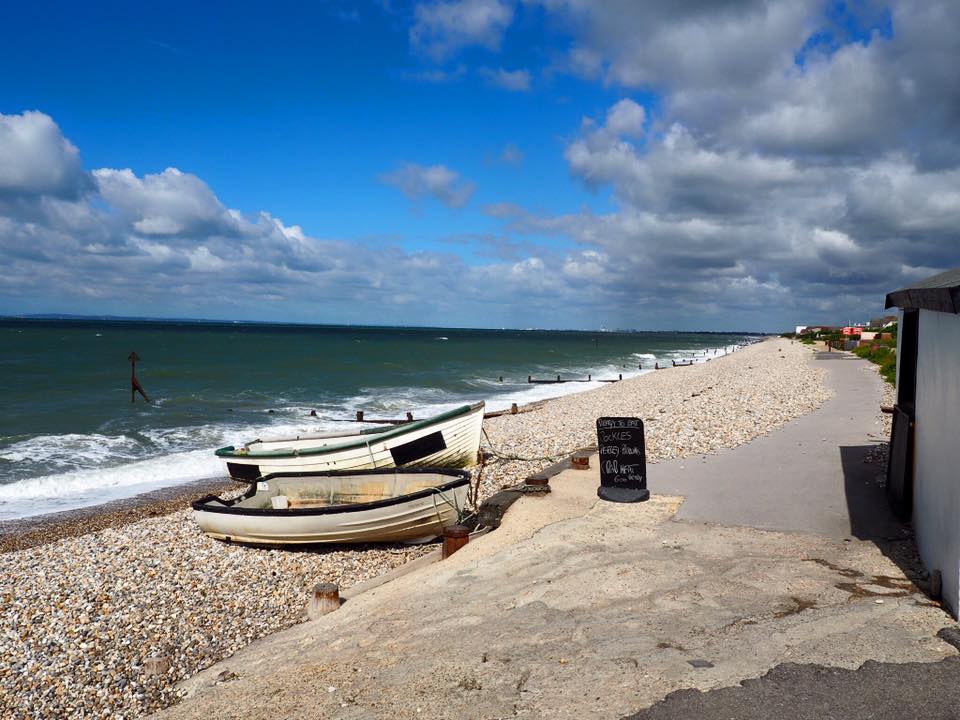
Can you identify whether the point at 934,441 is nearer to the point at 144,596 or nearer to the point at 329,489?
the point at 329,489

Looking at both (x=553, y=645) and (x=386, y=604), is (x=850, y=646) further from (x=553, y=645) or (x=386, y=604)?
(x=386, y=604)

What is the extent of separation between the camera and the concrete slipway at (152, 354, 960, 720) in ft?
15.6

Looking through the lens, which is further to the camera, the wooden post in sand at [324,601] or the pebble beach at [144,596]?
the wooden post in sand at [324,601]

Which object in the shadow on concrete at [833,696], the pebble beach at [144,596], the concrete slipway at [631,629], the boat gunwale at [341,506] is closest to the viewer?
the shadow on concrete at [833,696]

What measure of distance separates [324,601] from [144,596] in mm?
2976

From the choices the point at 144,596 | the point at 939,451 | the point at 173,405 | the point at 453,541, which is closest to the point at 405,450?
the point at 453,541

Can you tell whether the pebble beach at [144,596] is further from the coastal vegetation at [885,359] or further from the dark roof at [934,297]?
the coastal vegetation at [885,359]

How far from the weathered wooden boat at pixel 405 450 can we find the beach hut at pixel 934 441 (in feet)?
27.1

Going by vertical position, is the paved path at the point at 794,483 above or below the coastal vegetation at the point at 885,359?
below

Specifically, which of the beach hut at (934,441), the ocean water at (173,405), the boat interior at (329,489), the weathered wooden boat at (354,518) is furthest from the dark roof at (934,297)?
the ocean water at (173,405)

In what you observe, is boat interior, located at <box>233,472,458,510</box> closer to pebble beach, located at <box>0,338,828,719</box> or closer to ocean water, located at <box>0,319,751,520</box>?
pebble beach, located at <box>0,338,828,719</box>

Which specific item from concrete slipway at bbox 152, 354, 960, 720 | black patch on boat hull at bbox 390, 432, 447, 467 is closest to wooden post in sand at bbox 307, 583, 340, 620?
concrete slipway at bbox 152, 354, 960, 720

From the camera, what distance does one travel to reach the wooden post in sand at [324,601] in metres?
8.25

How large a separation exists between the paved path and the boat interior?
14.8 ft
